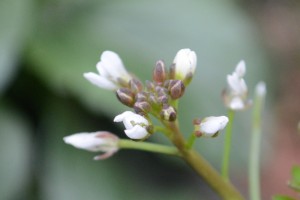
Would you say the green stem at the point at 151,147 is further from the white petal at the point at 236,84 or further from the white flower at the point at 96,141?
the white petal at the point at 236,84

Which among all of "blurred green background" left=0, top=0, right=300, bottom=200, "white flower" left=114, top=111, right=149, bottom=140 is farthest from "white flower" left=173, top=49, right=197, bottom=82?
"blurred green background" left=0, top=0, right=300, bottom=200

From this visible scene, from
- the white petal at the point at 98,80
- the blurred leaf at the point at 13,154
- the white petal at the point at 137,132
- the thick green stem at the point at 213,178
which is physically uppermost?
the blurred leaf at the point at 13,154

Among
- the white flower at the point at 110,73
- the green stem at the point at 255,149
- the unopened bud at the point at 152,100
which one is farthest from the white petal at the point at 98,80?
the green stem at the point at 255,149

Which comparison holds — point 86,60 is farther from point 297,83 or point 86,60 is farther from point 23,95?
point 297,83

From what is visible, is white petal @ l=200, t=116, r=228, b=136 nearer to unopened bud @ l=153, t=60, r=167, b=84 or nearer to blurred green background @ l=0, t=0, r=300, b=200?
unopened bud @ l=153, t=60, r=167, b=84

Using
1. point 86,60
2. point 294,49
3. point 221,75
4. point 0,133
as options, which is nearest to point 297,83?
point 294,49

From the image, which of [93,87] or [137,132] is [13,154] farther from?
[137,132]

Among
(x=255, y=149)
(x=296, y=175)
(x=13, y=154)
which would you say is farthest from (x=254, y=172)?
(x=13, y=154)
